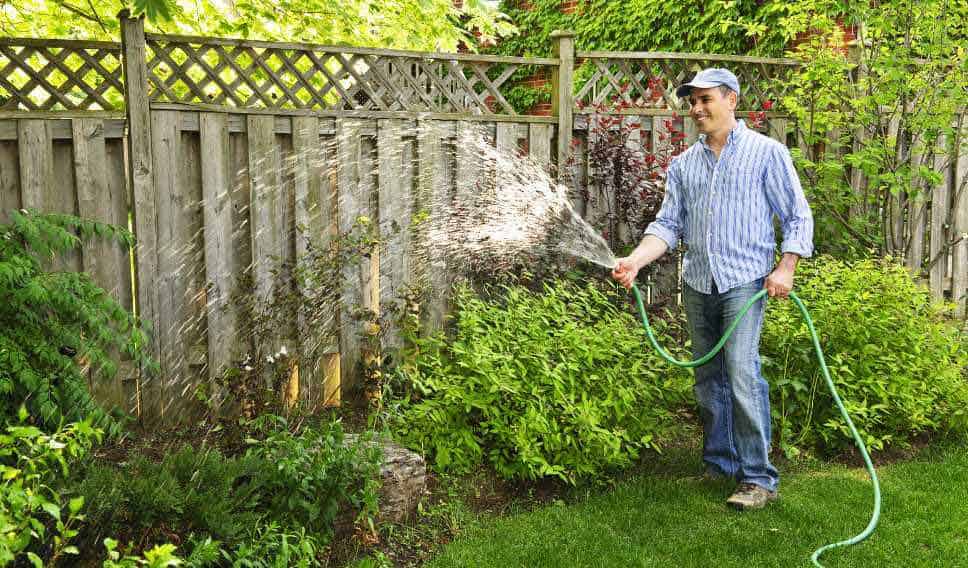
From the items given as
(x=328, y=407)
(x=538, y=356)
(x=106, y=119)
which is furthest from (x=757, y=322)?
(x=106, y=119)

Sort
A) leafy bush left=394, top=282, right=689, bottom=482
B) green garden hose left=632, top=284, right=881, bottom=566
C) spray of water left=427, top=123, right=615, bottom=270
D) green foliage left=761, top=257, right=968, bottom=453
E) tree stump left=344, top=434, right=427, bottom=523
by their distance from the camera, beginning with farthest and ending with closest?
spray of water left=427, top=123, right=615, bottom=270 < green foliage left=761, top=257, right=968, bottom=453 < leafy bush left=394, top=282, right=689, bottom=482 < tree stump left=344, top=434, right=427, bottom=523 < green garden hose left=632, top=284, right=881, bottom=566

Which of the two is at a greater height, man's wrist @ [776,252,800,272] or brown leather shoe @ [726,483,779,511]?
man's wrist @ [776,252,800,272]

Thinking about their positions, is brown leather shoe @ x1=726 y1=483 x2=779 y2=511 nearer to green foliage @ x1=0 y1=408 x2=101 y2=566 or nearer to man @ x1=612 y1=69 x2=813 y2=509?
man @ x1=612 y1=69 x2=813 y2=509

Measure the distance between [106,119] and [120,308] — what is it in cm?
103

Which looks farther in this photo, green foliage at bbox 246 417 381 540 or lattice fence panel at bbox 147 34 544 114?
lattice fence panel at bbox 147 34 544 114

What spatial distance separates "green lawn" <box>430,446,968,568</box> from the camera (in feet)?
12.0

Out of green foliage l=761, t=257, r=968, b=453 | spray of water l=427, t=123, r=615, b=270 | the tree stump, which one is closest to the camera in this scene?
the tree stump

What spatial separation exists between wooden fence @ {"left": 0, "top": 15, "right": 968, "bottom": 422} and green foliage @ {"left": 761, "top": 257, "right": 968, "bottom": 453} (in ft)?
6.48

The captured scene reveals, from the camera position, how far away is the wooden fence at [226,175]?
4.61 meters

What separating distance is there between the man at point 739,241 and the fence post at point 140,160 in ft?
8.06

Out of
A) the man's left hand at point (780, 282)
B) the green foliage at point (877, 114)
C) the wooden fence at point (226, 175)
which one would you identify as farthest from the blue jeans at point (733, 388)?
the green foliage at point (877, 114)

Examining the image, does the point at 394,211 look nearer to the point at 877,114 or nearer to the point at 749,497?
the point at 749,497

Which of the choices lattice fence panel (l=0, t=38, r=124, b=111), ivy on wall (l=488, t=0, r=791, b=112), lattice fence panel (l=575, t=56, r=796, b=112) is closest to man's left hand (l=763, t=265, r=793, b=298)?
lattice fence panel (l=575, t=56, r=796, b=112)

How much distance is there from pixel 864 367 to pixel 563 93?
2480 mm
